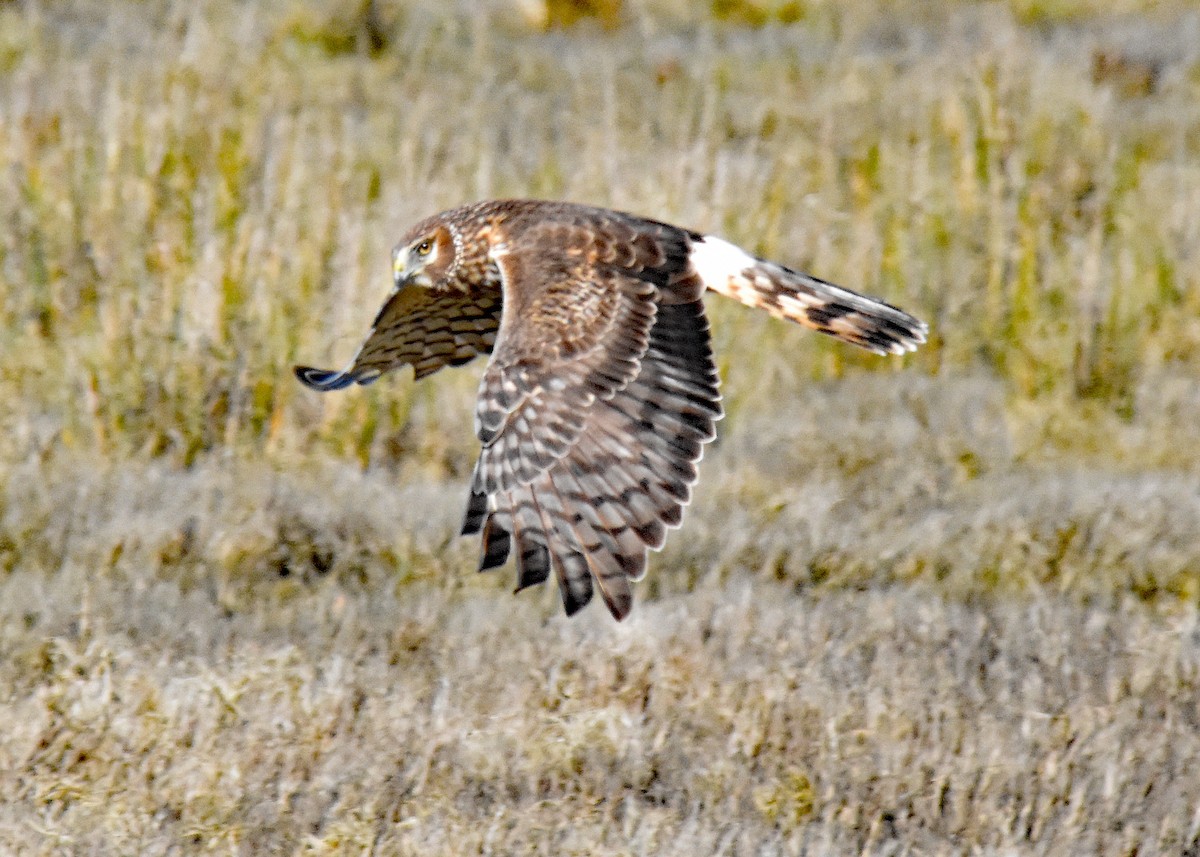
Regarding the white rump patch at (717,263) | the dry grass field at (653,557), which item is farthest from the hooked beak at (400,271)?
the dry grass field at (653,557)

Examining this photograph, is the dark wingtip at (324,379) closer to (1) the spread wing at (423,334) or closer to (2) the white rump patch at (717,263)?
(1) the spread wing at (423,334)

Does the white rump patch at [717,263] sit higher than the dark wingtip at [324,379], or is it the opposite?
the white rump patch at [717,263]

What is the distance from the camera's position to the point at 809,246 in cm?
809

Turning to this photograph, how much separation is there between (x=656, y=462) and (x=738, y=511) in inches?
75.7

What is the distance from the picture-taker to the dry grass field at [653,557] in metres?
4.57

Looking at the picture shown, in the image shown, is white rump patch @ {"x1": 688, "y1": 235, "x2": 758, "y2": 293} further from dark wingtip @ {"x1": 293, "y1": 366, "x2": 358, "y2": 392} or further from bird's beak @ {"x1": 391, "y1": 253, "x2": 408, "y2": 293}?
dark wingtip @ {"x1": 293, "y1": 366, "x2": 358, "y2": 392}

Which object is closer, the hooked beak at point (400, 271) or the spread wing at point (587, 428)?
the spread wing at point (587, 428)

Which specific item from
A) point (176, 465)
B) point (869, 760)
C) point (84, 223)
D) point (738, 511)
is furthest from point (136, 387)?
point (869, 760)

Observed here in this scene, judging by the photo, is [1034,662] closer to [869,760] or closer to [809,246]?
[869,760]

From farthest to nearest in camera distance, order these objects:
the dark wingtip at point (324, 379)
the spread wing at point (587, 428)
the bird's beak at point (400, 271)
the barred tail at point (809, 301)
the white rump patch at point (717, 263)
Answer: the bird's beak at point (400, 271), the dark wingtip at point (324, 379), the white rump patch at point (717, 263), the barred tail at point (809, 301), the spread wing at point (587, 428)

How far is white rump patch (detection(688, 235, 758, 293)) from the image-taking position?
494 cm

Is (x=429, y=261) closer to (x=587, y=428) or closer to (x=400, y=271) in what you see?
(x=400, y=271)

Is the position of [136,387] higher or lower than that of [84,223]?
lower

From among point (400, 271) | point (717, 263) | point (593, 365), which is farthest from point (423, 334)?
point (593, 365)
